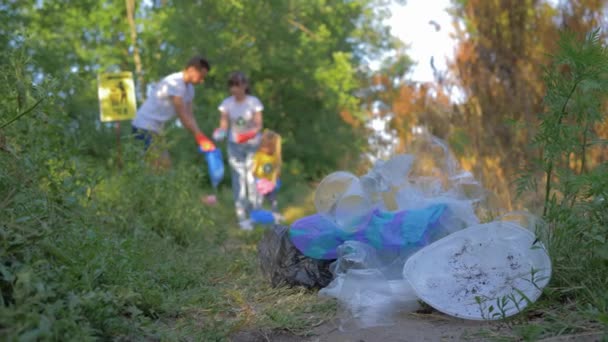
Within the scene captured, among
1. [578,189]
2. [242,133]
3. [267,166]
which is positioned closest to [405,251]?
[578,189]

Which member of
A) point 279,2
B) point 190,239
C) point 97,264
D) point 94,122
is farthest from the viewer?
point 279,2

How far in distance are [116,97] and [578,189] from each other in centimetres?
461

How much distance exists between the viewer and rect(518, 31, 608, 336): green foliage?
233 cm

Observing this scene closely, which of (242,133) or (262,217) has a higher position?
(242,133)

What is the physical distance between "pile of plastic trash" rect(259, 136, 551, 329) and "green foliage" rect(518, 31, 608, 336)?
0.11 meters

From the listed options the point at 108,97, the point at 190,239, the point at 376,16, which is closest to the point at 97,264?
the point at 190,239

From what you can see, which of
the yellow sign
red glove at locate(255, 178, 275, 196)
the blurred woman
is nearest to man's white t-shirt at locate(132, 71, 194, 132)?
the yellow sign

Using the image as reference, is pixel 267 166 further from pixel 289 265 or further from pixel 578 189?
pixel 578 189

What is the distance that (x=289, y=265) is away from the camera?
127 inches

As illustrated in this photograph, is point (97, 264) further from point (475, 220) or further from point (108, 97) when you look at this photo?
point (108, 97)

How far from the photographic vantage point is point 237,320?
246cm

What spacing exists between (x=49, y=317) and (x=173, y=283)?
51.8 inches

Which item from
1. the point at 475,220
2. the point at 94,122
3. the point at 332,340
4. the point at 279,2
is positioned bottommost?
the point at 332,340

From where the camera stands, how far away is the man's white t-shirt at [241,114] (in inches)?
268
